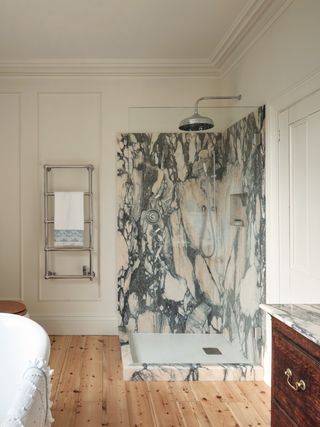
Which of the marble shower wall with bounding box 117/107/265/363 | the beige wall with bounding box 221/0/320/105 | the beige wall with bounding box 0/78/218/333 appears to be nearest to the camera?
the beige wall with bounding box 221/0/320/105

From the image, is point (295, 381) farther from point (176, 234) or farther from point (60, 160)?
point (60, 160)

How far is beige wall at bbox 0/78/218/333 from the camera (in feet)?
12.9

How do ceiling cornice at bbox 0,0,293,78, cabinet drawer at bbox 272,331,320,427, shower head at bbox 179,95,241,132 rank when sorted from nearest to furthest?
cabinet drawer at bbox 272,331,320,427 < shower head at bbox 179,95,241,132 < ceiling cornice at bbox 0,0,293,78

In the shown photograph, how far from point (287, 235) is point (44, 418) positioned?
5.97 ft

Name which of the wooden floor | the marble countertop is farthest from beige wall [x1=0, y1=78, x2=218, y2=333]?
the marble countertop

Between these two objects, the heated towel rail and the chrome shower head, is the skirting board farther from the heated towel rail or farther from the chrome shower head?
the chrome shower head

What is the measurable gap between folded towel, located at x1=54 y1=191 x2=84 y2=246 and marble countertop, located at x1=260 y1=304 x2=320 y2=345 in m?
2.56

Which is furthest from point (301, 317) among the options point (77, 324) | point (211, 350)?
point (77, 324)

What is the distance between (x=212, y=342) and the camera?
11.2 ft

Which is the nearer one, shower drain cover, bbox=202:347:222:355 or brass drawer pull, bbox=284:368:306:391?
brass drawer pull, bbox=284:368:306:391

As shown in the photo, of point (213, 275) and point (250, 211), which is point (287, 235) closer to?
point (250, 211)

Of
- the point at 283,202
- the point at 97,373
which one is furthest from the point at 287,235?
the point at 97,373

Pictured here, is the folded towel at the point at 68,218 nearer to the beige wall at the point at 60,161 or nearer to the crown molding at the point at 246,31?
the beige wall at the point at 60,161

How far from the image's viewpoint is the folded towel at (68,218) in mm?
3824
